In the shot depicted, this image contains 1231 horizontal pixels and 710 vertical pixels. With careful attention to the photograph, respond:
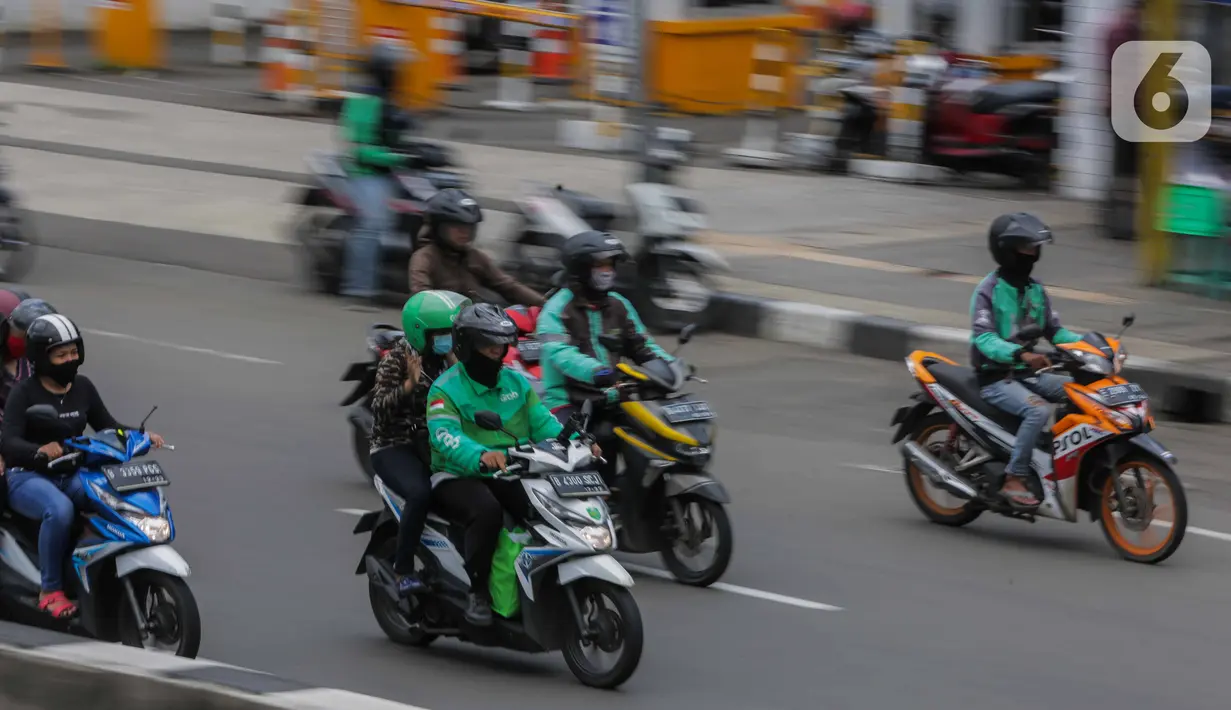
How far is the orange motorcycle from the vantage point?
29.2ft

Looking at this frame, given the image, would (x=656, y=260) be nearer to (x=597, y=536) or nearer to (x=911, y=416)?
(x=911, y=416)

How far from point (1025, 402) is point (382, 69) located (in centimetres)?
659

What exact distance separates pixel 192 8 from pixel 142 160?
12.5m

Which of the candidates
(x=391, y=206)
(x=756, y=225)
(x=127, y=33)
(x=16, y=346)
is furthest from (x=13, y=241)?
(x=127, y=33)

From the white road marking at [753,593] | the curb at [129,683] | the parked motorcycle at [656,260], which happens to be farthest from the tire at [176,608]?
the parked motorcycle at [656,260]

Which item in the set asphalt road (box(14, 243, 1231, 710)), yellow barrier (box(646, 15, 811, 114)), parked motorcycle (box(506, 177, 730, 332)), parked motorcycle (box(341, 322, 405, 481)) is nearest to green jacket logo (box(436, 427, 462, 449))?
asphalt road (box(14, 243, 1231, 710))

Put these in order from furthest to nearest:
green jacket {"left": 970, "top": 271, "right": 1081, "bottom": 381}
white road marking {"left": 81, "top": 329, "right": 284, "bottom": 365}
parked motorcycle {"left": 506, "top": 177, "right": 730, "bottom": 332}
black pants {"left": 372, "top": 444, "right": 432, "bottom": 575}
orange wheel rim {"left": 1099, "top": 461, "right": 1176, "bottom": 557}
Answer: parked motorcycle {"left": 506, "top": 177, "right": 730, "bottom": 332}
white road marking {"left": 81, "top": 329, "right": 284, "bottom": 365}
green jacket {"left": 970, "top": 271, "right": 1081, "bottom": 381}
orange wheel rim {"left": 1099, "top": 461, "right": 1176, "bottom": 557}
black pants {"left": 372, "top": 444, "right": 432, "bottom": 575}

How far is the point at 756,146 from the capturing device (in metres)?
23.0

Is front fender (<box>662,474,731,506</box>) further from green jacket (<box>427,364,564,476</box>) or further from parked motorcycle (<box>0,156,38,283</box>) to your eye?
parked motorcycle (<box>0,156,38,283</box>)

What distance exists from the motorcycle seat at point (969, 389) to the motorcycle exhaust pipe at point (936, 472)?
0.34 m

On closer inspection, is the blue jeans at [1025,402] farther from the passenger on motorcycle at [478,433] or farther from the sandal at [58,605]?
the sandal at [58,605]

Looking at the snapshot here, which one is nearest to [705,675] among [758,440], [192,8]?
[758,440]

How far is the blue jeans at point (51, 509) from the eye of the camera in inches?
269

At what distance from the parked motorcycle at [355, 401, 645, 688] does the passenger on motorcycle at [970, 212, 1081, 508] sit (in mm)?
2837
